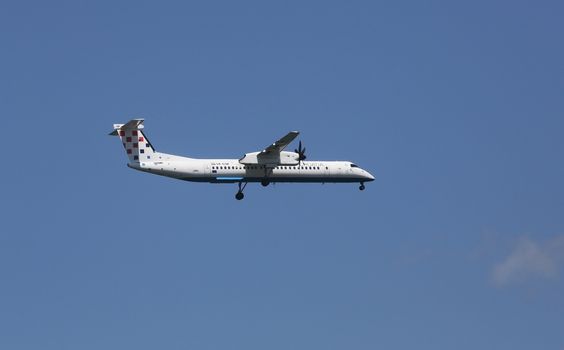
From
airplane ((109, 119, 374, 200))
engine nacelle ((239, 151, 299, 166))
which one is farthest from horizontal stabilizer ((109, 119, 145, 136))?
engine nacelle ((239, 151, 299, 166))

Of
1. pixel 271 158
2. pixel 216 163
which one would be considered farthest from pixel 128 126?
pixel 271 158

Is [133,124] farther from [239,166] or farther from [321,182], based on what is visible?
[321,182]

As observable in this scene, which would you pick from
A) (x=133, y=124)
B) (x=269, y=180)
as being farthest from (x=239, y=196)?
(x=133, y=124)

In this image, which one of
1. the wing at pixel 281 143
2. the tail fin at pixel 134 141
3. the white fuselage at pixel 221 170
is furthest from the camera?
the tail fin at pixel 134 141

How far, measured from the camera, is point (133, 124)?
102 m

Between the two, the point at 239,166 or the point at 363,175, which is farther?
the point at 363,175

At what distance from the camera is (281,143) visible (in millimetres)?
101938

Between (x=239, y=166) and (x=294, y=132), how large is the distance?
17.1 ft

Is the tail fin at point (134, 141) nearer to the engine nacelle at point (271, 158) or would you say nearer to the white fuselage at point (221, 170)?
the white fuselage at point (221, 170)

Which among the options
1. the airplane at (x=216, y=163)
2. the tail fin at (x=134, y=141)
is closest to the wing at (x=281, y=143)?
the airplane at (x=216, y=163)

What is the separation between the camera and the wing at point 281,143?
10100 centimetres

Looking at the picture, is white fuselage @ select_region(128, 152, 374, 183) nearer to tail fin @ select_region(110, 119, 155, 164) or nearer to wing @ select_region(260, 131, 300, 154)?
tail fin @ select_region(110, 119, 155, 164)

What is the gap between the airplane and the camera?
101250 mm

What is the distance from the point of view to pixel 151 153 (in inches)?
4018
